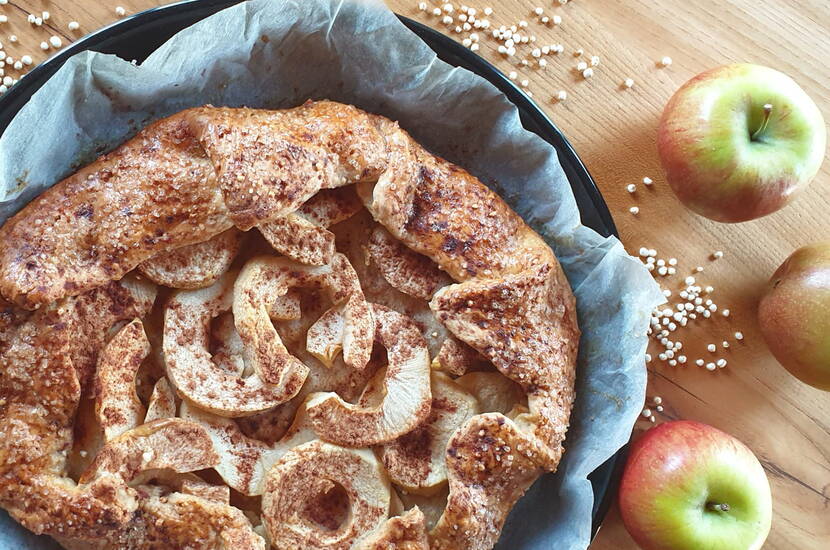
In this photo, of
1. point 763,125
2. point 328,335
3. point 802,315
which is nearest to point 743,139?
point 763,125

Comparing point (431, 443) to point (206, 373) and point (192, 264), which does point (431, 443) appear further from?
point (192, 264)

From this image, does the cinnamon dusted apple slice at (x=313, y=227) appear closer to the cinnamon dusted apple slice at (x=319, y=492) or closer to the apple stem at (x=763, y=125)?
the cinnamon dusted apple slice at (x=319, y=492)

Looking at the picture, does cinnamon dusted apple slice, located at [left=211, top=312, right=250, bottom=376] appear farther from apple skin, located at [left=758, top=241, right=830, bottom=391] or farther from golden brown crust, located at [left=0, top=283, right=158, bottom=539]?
apple skin, located at [left=758, top=241, right=830, bottom=391]

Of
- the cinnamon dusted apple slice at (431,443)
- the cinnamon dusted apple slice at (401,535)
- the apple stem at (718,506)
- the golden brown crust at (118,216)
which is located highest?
the golden brown crust at (118,216)

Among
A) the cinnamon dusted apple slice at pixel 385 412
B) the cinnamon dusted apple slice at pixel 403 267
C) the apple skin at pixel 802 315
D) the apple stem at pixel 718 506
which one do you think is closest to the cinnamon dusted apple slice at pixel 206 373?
the cinnamon dusted apple slice at pixel 385 412

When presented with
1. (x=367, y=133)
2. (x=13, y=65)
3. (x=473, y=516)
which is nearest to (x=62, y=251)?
(x=13, y=65)
